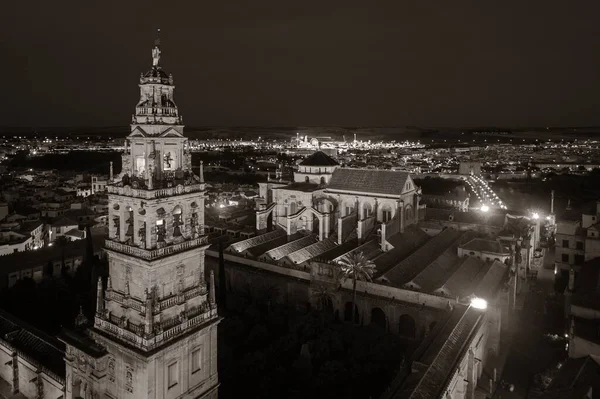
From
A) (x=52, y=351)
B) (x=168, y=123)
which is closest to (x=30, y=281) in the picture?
(x=52, y=351)

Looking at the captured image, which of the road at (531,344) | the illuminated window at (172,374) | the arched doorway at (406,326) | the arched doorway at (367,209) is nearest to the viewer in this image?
the illuminated window at (172,374)

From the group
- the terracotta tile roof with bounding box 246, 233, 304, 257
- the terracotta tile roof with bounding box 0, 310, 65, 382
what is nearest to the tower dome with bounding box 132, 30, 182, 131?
the terracotta tile roof with bounding box 0, 310, 65, 382

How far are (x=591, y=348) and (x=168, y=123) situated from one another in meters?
31.5

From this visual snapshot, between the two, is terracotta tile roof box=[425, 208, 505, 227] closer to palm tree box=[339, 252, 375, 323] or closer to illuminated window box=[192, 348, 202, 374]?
palm tree box=[339, 252, 375, 323]

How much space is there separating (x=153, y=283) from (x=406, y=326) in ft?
81.9

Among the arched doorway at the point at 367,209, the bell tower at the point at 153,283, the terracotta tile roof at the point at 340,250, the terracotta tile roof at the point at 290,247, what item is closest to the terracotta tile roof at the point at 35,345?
the bell tower at the point at 153,283

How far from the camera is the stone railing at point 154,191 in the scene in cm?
2338

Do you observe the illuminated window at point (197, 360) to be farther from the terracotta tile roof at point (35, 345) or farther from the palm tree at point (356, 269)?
the palm tree at point (356, 269)

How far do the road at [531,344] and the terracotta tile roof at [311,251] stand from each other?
19.5 m

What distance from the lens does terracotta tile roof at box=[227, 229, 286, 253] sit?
52.1 m

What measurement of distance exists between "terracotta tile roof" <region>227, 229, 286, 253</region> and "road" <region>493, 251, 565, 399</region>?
88.3 feet

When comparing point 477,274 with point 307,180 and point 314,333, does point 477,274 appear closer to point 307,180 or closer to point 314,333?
point 314,333

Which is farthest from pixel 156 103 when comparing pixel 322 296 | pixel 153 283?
pixel 322 296

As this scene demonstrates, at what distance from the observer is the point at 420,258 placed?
48.6 meters
